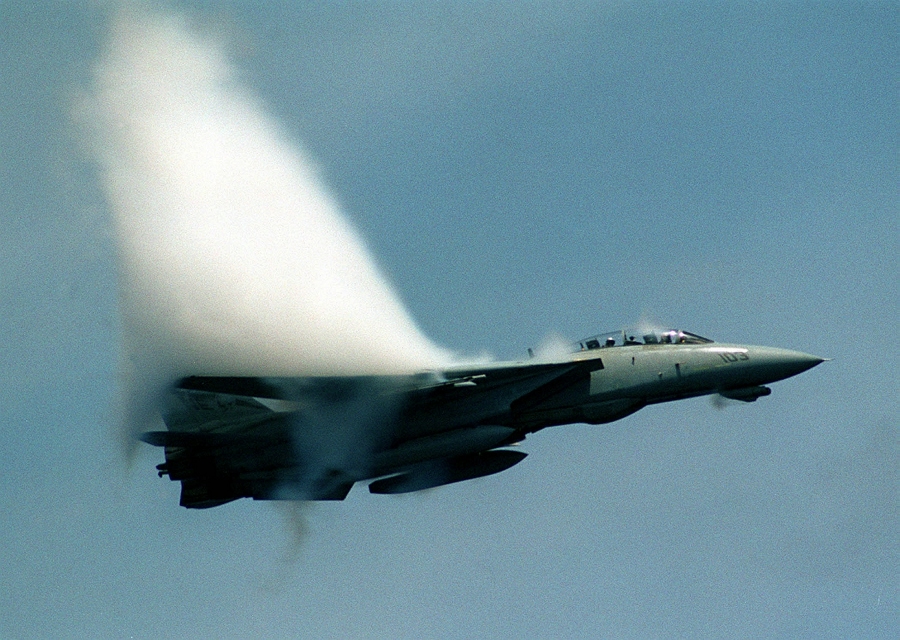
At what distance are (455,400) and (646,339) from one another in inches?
188

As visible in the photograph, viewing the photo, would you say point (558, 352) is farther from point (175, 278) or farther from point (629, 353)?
point (175, 278)

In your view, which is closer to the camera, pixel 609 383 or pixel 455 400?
pixel 609 383

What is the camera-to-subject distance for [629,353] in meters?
27.9

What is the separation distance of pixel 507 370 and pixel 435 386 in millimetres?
1707

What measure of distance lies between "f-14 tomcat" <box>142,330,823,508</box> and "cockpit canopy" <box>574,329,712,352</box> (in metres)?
0.03

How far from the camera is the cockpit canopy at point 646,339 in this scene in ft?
92.2

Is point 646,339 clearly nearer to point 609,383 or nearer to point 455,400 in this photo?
point 609,383

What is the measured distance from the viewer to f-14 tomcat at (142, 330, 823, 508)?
27406mm

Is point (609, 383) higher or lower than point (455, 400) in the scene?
higher

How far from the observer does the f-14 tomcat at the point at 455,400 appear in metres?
27.4

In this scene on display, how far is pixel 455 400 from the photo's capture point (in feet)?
91.6

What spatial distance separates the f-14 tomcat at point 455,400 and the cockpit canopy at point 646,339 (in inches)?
1.0

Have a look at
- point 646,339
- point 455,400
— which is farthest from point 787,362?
point 455,400

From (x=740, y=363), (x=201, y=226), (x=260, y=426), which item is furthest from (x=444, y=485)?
(x=201, y=226)
